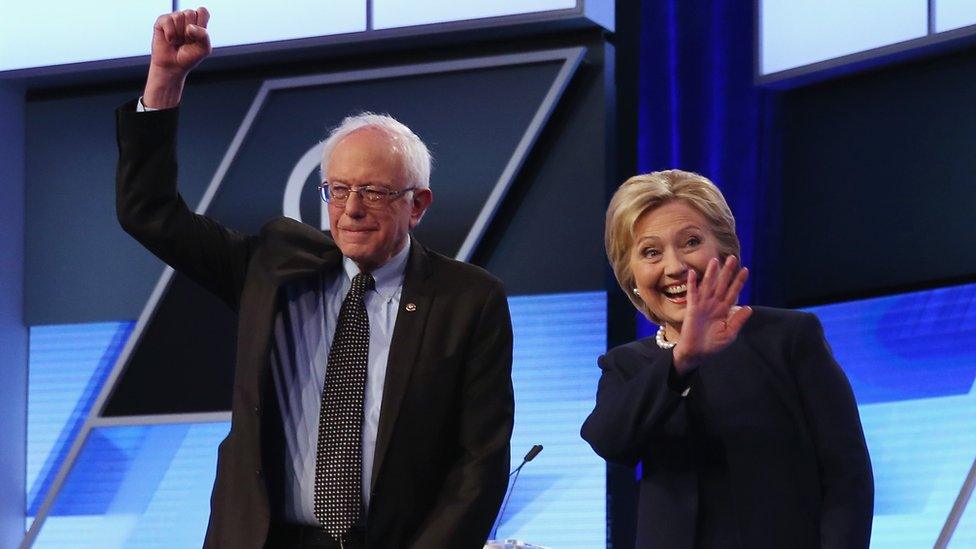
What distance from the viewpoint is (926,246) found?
5.43 meters

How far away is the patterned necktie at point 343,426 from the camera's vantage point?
2.25 m

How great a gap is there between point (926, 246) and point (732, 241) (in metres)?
3.38

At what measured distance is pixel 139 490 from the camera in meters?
6.08

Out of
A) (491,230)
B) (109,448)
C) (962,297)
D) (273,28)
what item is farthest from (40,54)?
(962,297)

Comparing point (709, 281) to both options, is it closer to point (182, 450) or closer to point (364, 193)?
point (364, 193)

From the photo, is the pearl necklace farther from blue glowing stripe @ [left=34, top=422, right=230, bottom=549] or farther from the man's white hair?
blue glowing stripe @ [left=34, top=422, right=230, bottom=549]

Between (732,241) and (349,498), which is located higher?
(732,241)

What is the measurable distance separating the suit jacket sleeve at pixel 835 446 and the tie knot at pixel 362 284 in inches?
28.8

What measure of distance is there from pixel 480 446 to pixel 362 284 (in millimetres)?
354

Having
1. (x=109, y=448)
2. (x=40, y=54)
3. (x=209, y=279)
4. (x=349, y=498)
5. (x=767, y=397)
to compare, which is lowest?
(x=109, y=448)

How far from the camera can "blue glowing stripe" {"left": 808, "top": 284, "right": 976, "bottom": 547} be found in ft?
16.8

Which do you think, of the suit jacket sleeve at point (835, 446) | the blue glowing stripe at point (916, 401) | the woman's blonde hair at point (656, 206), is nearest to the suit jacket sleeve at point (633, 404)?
the woman's blonde hair at point (656, 206)

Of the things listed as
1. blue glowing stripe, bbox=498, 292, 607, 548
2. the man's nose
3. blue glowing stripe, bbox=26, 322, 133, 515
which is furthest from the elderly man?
blue glowing stripe, bbox=26, 322, 133, 515

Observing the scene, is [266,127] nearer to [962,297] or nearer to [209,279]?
[962,297]
